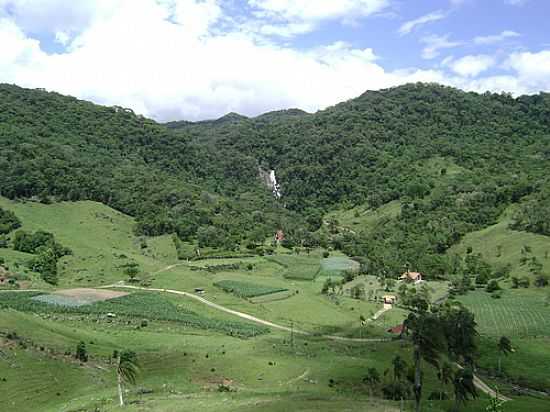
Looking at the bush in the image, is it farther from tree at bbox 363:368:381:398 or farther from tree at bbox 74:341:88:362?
tree at bbox 74:341:88:362

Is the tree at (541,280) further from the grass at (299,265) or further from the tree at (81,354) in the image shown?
the tree at (81,354)

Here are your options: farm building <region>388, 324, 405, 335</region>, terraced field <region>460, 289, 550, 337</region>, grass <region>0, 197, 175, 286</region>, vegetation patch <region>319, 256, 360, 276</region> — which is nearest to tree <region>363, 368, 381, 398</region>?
farm building <region>388, 324, 405, 335</region>

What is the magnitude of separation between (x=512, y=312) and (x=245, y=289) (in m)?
Answer: 56.3

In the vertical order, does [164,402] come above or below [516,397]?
above

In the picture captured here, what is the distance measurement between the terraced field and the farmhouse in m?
16.7

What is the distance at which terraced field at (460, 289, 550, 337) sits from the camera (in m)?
94.2

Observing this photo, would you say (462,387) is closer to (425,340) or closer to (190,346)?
(425,340)

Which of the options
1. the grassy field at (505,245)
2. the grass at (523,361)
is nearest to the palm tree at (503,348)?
the grass at (523,361)

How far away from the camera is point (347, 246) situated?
7032 inches

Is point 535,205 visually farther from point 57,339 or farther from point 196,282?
point 57,339

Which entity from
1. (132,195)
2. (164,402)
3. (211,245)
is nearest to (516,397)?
(164,402)

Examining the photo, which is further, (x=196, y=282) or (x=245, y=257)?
(x=245, y=257)

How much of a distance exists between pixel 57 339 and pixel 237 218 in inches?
5059

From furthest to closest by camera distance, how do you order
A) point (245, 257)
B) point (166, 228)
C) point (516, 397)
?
point (166, 228), point (245, 257), point (516, 397)
